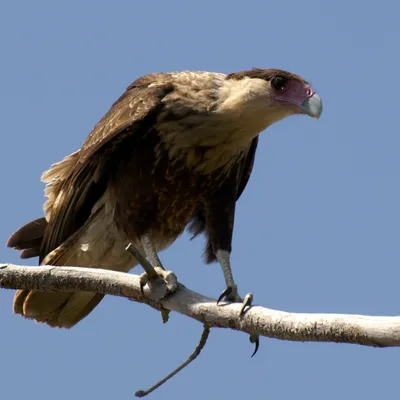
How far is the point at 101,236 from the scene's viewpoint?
736cm

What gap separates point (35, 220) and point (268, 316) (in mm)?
3022

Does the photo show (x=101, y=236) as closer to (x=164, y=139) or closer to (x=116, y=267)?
(x=116, y=267)

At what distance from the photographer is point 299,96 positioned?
6.59 metres

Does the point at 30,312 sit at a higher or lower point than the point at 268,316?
lower

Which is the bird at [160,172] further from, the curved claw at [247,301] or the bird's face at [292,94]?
the curved claw at [247,301]

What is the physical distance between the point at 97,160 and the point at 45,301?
1101 millimetres

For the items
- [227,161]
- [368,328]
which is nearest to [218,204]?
[227,161]

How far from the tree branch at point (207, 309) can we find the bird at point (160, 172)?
79cm

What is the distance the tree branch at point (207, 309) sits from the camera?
4.50 meters

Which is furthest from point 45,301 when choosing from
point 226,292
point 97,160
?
point 226,292

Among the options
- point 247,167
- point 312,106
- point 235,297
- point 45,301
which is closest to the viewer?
point 235,297

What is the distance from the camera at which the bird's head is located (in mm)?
6566

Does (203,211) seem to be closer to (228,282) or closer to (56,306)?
(228,282)

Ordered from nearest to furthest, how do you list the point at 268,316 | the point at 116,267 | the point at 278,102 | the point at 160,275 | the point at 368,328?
the point at 368,328
the point at 268,316
the point at 160,275
the point at 278,102
the point at 116,267
